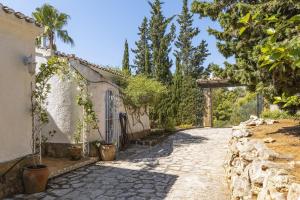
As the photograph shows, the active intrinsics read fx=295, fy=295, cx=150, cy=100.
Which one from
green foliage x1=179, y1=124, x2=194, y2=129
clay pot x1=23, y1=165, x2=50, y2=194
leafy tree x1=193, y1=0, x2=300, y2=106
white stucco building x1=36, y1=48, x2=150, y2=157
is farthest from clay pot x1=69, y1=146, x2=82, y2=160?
green foliage x1=179, y1=124, x2=194, y2=129

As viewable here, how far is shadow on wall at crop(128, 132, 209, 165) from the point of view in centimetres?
1201

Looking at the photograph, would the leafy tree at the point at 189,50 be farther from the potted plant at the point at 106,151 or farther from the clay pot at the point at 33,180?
the clay pot at the point at 33,180

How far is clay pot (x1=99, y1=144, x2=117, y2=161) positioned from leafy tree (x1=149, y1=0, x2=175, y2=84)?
13.7 meters

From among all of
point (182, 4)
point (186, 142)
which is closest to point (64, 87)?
point (186, 142)

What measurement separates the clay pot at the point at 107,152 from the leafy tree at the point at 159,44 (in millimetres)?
13718

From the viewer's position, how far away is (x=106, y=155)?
1142 centimetres

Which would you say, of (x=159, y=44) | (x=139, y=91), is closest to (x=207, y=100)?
(x=159, y=44)

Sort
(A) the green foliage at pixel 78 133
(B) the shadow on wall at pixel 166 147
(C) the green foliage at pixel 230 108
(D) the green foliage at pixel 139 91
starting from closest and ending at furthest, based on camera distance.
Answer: (A) the green foliage at pixel 78 133 < (B) the shadow on wall at pixel 166 147 < (D) the green foliage at pixel 139 91 < (C) the green foliage at pixel 230 108

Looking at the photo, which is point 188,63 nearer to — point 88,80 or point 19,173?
point 88,80

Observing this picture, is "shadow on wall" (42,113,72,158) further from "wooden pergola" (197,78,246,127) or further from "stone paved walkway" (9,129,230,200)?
"wooden pergola" (197,78,246,127)

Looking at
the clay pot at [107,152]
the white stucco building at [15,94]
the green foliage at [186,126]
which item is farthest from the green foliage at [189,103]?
the white stucco building at [15,94]

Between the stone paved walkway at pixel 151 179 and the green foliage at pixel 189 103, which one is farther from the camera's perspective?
→ the green foliage at pixel 189 103

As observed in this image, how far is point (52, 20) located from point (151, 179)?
19224 millimetres

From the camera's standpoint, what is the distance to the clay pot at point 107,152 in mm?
11430
